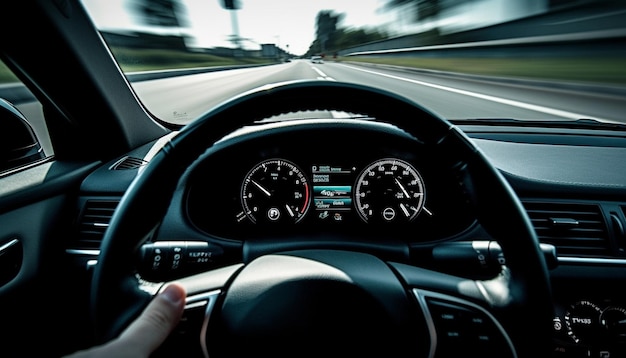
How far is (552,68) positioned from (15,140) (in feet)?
36.8

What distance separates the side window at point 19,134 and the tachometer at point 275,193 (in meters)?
1.31

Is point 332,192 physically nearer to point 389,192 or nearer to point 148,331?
point 389,192

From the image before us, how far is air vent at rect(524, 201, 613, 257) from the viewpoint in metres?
2.28

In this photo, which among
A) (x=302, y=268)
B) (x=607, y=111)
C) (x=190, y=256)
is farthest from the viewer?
(x=607, y=111)

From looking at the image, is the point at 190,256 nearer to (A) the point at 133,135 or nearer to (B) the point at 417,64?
(A) the point at 133,135

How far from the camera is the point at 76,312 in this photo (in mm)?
2410

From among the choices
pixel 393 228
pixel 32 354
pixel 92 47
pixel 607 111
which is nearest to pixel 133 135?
pixel 92 47

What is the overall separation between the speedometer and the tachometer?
1.14ft

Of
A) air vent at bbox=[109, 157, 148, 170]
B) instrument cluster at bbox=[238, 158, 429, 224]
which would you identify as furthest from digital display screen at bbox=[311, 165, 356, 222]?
air vent at bbox=[109, 157, 148, 170]

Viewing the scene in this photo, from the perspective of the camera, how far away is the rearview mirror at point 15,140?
237cm

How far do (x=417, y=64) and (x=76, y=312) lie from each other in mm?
21226

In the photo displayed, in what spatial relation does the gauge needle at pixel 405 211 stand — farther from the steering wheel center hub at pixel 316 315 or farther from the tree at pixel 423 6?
the tree at pixel 423 6

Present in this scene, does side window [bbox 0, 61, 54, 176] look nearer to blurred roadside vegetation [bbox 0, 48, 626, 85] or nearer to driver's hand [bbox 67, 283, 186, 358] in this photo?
blurred roadside vegetation [bbox 0, 48, 626, 85]

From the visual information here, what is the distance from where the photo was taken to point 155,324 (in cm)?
108
